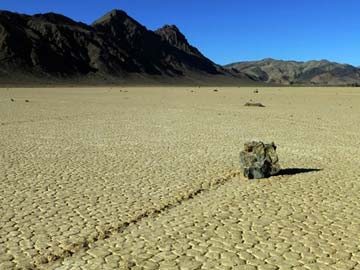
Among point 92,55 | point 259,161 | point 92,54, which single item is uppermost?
point 92,54

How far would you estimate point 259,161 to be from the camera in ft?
32.2

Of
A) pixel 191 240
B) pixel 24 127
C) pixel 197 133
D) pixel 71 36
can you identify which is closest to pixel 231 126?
pixel 197 133

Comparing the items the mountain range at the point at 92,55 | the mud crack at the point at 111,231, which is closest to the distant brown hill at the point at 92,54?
the mountain range at the point at 92,55

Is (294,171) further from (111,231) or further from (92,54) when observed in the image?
(92,54)

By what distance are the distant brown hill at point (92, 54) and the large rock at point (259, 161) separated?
94.2 metres

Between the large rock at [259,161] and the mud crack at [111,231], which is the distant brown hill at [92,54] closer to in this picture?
the large rock at [259,161]

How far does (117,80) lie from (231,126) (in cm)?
10300

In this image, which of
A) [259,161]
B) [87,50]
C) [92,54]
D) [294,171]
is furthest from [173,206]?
[87,50]

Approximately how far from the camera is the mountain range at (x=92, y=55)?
112m

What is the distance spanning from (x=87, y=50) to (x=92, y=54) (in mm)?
3274

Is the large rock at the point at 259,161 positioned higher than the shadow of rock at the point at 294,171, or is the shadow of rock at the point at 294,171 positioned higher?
the large rock at the point at 259,161

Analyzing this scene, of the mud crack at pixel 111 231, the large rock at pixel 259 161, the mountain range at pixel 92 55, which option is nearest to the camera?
the mud crack at pixel 111 231

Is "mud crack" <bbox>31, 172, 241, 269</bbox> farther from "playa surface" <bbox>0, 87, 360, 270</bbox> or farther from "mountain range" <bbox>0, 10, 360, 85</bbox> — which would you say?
"mountain range" <bbox>0, 10, 360, 85</bbox>

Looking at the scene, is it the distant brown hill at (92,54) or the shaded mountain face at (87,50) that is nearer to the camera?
the distant brown hill at (92,54)
